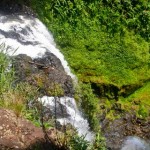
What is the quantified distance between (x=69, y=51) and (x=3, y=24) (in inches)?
71.3

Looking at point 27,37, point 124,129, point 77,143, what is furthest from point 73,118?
point 77,143

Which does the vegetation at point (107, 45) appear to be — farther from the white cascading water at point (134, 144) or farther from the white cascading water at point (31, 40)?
the white cascading water at point (134, 144)

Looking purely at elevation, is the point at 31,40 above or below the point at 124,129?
above

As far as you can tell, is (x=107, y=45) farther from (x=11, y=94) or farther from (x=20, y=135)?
(x=20, y=135)

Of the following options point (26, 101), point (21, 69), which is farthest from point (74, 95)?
point (26, 101)

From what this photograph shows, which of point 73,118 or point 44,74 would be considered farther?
point 44,74

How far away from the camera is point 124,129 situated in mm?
9836

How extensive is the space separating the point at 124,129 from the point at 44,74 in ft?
7.08

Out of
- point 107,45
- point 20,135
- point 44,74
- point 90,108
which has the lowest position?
point 20,135

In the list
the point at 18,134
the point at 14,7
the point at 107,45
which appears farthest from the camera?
the point at 107,45

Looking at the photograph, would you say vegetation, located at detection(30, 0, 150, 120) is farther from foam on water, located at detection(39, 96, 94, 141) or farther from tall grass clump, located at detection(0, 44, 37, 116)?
tall grass clump, located at detection(0, 44, 37, 116)

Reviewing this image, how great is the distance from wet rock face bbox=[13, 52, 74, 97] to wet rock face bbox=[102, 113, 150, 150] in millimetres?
1228

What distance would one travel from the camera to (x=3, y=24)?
34.4 ft

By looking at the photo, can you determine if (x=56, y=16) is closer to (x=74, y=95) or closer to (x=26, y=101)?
(x=74, y=95)
